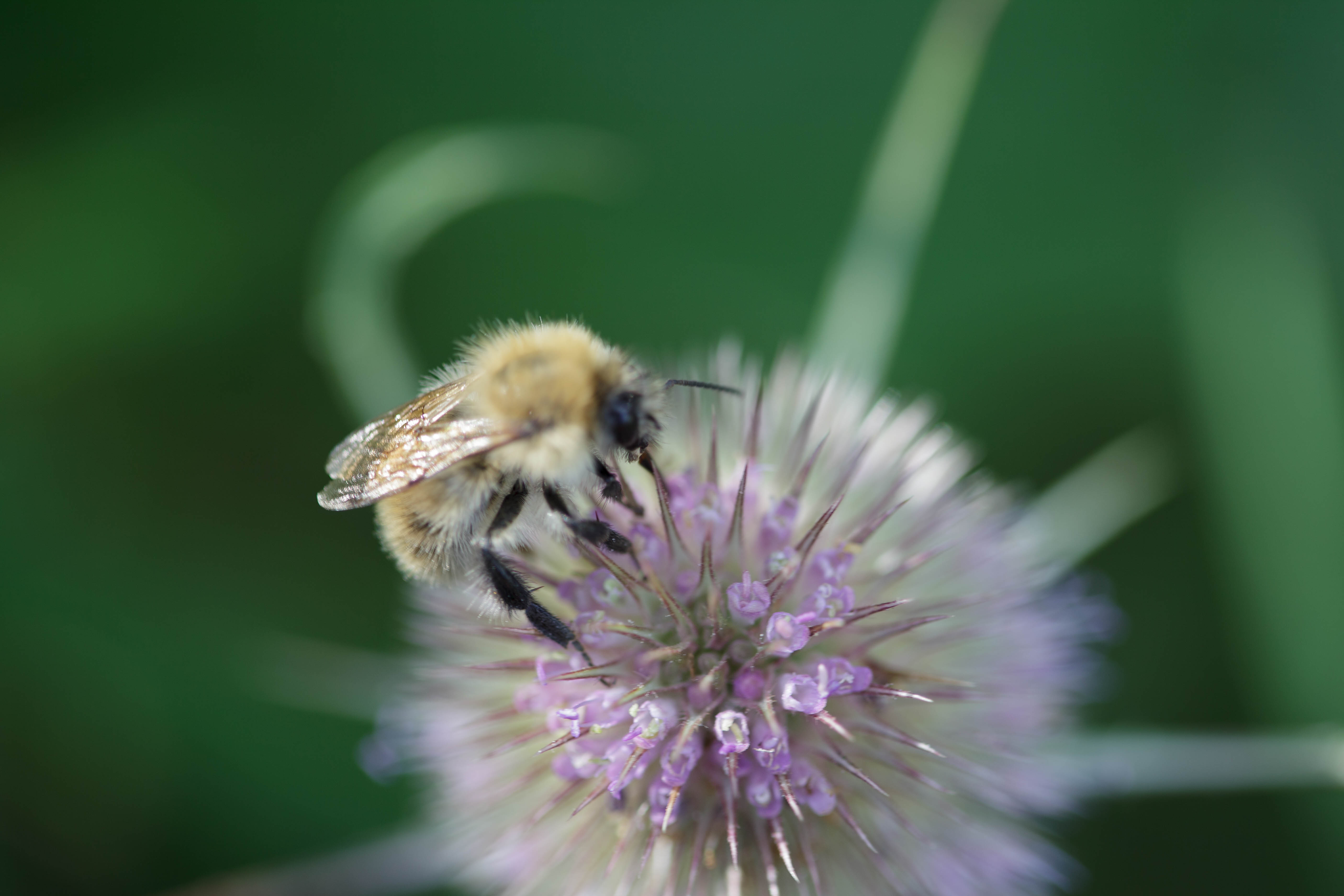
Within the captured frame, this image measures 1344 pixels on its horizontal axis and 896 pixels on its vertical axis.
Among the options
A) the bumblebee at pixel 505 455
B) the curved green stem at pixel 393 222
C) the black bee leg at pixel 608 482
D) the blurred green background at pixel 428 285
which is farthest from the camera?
the blurred green background at pixel 428 285

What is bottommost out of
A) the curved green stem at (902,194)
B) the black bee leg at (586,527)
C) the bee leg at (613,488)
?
the black bee leg at (586,527)

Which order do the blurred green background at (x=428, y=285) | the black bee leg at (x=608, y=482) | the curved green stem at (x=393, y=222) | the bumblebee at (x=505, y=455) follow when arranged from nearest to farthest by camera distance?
the bumblebee at (x=505, y=455)
the black bee leg at (x=608, y=482)
the curved green stem at (x=393, y=222)
the blurred green background at (x=428, y=285)

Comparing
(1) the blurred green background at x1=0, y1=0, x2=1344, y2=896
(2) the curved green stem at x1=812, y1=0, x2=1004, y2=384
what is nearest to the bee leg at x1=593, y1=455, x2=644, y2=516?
(2) the curved green stem at x1=812, y1=0, x2=1004, y2=384

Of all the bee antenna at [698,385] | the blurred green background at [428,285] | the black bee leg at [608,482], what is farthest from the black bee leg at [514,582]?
the blurred green background at [428,285]

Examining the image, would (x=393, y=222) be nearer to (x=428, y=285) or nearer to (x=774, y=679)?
(x=428, y=285)

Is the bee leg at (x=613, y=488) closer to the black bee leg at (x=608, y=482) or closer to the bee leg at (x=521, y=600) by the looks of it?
the black bee leg at (x=608, y=482)

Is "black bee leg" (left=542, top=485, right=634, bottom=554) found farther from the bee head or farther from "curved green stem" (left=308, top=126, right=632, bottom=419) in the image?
"curved green stem" (left=308, top=126, right=632, bottom=419)
